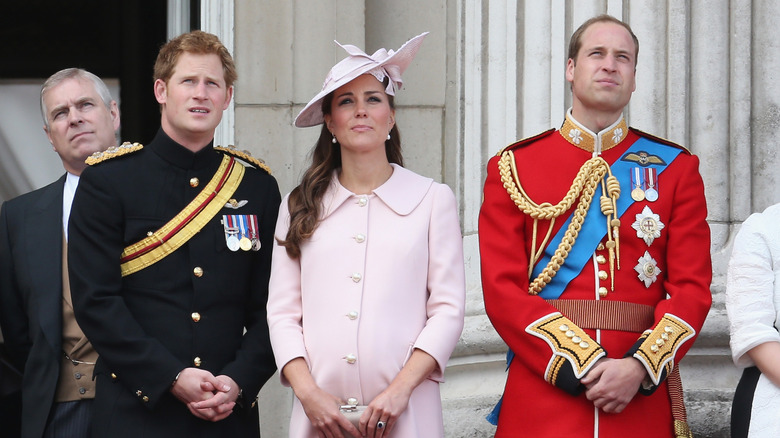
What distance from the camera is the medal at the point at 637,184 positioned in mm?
4496

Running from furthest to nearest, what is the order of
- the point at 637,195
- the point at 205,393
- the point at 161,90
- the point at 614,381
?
1. the point at 161,90
2. the point at 637,195
3. the point at 205,393
4. the point at 614,381

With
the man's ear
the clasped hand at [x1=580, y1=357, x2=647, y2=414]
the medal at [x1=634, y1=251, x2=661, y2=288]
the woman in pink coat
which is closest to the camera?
the clasped hand at [x1=580, y1=357, x2=647, y2=414]

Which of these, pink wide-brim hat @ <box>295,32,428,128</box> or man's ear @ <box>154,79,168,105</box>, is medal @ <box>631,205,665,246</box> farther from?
man's ear @ <box>154,79,168,105</box>

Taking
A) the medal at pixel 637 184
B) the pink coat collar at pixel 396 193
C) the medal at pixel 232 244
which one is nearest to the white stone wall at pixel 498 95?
the medal at pixel 637 184

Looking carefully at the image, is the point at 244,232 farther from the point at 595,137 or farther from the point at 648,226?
the point at 648,226

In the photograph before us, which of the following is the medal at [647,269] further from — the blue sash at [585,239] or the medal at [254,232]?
the medal at [254,232]

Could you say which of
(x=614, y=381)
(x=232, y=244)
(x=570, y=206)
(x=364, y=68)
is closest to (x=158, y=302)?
(x=232, y=244)

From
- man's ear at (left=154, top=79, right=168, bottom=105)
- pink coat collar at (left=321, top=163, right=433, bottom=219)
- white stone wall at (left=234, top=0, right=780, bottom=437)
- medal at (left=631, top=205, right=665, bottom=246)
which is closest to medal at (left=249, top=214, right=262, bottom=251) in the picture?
pink coat collar at (left=321, top=163, right=433, bottom=219)

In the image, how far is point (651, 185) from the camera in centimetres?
452

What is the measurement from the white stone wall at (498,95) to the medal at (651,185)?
131 cm

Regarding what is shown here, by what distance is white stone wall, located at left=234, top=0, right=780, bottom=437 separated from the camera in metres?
5.86

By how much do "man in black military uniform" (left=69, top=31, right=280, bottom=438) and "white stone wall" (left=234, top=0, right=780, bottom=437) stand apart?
1551 millimetres

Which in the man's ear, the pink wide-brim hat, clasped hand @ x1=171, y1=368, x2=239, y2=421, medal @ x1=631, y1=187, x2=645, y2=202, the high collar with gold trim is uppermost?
the pink wide-brim hat

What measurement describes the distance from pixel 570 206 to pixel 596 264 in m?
0.21
